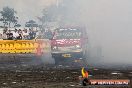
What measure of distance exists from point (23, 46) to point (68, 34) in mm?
8254

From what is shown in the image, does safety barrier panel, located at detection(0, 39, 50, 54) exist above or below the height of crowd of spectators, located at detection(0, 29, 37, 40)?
below

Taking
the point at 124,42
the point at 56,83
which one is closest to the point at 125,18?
the point at 124,42

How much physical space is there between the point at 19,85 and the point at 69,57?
13.6 m

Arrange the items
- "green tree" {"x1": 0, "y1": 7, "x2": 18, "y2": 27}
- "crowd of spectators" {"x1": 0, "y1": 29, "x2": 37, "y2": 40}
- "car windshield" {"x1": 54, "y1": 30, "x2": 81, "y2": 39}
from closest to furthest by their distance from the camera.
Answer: "car windshield" {"x1": 54, "y1": 30, "x2": 81, "y2": 39} → "crowd of spectators" {"x1": 0, "y1": 29, "x2": 37, "y2": 40} → "green tree" {"x1": 0, "y1": 7, "x2": 18, "y2": 27}

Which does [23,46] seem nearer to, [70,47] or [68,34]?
[68,34]

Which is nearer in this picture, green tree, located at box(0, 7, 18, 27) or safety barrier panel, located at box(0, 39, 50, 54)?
safety barrier panel, located at box(0, 39, 50, 54)

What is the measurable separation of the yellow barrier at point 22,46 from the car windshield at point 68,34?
6697 millimetres

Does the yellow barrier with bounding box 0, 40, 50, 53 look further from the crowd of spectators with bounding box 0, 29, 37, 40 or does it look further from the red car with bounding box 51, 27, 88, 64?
the red car with bounding box 51, 27, 88, 64

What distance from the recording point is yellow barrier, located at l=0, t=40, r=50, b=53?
35.3 m

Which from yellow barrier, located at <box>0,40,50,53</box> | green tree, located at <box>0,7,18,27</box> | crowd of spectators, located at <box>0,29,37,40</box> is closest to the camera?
yellow barrier, located at <box>0,40,50,53</box>

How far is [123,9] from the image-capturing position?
141 feet

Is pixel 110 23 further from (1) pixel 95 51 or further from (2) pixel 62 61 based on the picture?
(2) pixel 62 61

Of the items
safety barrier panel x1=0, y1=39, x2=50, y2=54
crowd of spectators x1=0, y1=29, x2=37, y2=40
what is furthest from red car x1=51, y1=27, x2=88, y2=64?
crowd of spectators x1=0, y1=29, x2=37, y2=40

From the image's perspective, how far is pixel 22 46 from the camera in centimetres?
3569
